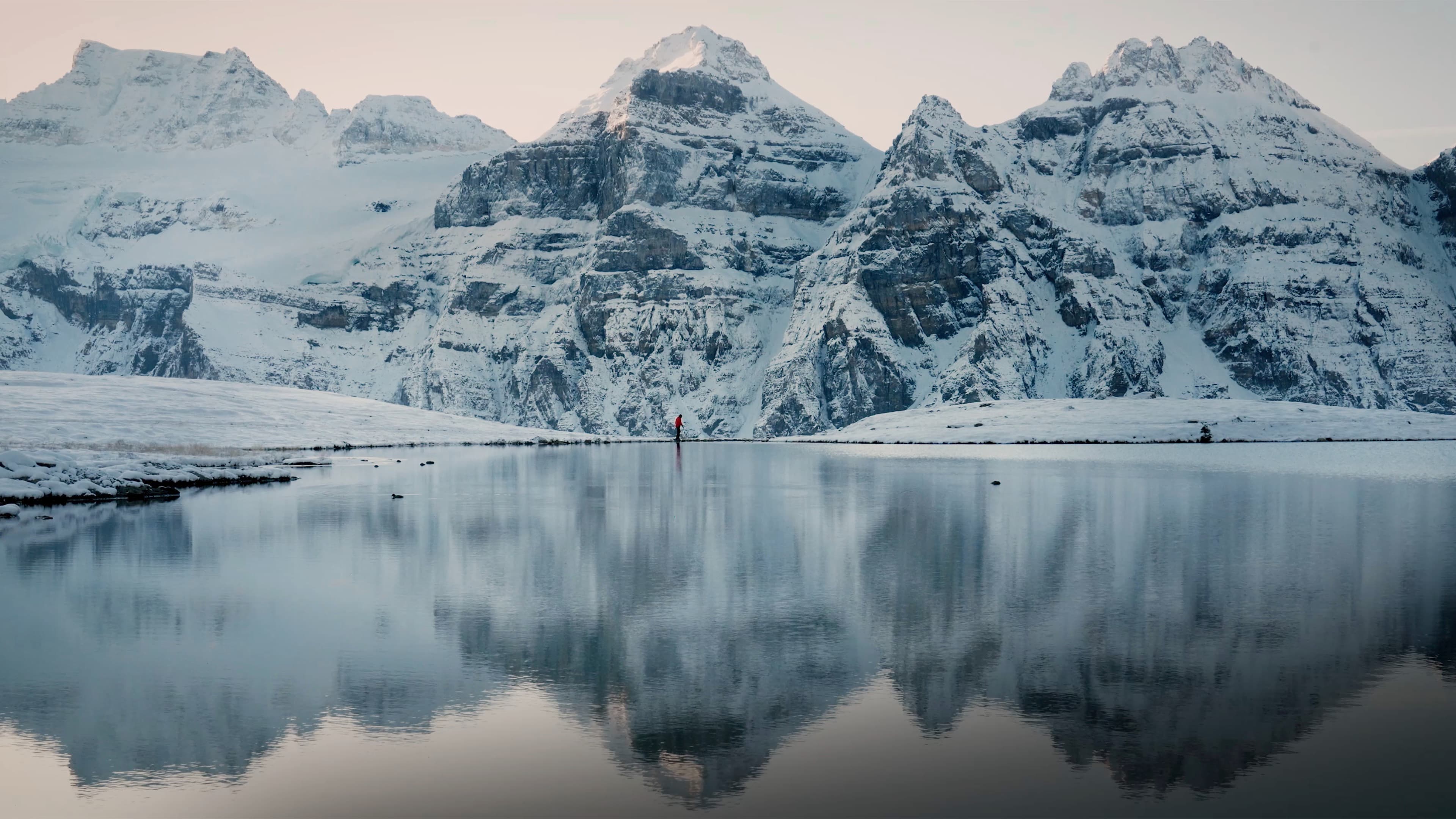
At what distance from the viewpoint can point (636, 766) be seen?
1125cm

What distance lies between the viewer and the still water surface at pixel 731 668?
10.7 m

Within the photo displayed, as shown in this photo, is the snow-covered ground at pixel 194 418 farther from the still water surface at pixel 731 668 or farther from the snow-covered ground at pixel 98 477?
the still water surface at pixel 731 668

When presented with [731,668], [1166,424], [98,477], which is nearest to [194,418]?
[98,477]

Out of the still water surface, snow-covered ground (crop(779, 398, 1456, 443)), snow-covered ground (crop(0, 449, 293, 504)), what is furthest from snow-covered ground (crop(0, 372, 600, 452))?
snow-covered ground (crop(779, 398, 1456, 443))

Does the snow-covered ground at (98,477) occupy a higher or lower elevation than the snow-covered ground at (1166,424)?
higher

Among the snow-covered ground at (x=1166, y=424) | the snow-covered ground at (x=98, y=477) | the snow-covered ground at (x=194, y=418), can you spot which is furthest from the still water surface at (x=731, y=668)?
the snow-covered ground at (x=1166, y=424)

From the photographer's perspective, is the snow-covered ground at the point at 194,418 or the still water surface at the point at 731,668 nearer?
the still water surface at the point at 731,668

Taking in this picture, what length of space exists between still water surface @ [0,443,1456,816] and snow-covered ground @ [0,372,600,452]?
45064mm

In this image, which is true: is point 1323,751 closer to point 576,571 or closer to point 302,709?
point 302,709

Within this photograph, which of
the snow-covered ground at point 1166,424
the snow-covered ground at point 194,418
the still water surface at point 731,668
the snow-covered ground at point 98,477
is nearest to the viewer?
the still water surface at point 731,668

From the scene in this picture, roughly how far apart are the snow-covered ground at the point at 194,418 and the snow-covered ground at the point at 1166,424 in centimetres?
5028

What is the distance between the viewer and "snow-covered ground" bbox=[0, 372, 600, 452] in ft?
234

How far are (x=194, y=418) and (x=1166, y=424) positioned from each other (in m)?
93.0

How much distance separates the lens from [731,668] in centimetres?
1498
